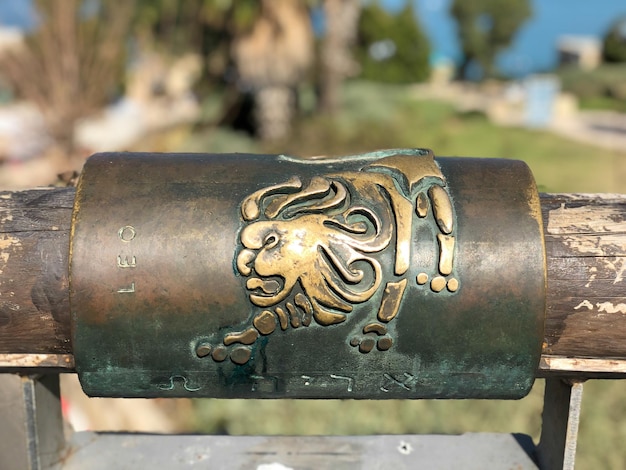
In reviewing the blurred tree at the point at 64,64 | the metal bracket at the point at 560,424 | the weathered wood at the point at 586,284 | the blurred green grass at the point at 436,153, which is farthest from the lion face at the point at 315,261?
the blurred tree at the point at 64,64

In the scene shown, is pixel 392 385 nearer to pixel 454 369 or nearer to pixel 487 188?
pixel 454 369

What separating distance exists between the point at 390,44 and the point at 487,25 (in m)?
5.82

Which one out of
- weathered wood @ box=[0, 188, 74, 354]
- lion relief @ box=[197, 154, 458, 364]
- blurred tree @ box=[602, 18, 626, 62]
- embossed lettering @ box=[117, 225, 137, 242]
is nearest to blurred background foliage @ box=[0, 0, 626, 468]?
weathered wood @ box=[0, 188, 74, 354]

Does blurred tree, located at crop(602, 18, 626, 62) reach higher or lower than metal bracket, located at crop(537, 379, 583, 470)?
higher

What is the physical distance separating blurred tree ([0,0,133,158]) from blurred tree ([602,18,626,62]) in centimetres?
1877

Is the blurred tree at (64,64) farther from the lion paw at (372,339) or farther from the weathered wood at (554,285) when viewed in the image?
the lion paw at (372,339)

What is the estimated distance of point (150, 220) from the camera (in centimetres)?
107

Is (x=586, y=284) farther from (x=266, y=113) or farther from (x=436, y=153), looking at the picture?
(x=266, y=113)

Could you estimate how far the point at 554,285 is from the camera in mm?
1113

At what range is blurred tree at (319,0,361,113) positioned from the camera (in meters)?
8.96

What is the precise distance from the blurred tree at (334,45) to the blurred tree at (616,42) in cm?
1479

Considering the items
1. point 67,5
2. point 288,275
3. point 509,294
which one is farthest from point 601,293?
point 67,5

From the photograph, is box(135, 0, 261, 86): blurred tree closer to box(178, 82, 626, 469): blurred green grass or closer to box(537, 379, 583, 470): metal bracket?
box(178, 82, 626, 469): blurred green grass

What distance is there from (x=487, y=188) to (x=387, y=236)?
219 mm
